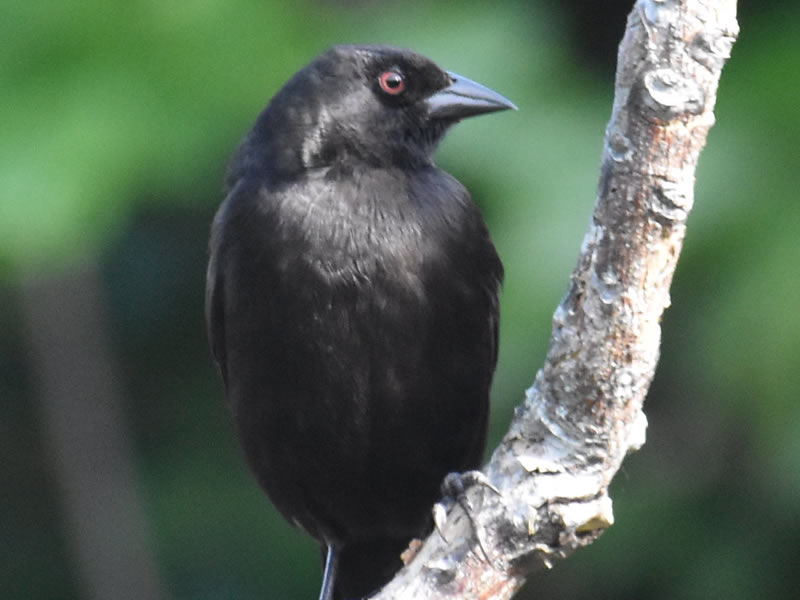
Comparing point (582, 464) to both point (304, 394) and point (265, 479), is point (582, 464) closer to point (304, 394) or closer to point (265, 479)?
point (304, 394)

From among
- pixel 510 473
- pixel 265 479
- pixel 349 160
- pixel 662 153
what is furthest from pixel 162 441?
pixel 662 153

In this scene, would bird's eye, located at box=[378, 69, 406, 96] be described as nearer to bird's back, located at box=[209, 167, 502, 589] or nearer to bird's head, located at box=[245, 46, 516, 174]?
bird's head, located at box=[245, 46, 516, 174]

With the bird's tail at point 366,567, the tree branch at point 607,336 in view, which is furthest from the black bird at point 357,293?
the tree branch at point 607,336

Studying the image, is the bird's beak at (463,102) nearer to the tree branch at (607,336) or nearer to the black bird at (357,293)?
the black bird at (357,293)

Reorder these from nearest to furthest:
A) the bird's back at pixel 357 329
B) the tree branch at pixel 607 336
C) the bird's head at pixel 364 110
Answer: the tree branch at pixel 607 336, the bird's back at pixel 357 329, the bird's head at pixel 364 110

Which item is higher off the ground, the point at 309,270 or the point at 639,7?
the point at 639,7
